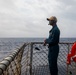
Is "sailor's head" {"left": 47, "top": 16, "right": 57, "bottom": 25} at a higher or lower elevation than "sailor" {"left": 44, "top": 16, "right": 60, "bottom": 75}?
higher

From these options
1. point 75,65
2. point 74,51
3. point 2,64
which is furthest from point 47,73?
point 2,64

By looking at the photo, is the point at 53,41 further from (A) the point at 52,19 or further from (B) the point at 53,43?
(A) the point at 52,19

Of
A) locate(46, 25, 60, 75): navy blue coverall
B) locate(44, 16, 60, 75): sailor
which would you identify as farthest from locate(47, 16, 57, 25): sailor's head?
locate(46, 25, 60, 75): navy blue coverall

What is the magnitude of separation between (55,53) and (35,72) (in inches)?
76.3

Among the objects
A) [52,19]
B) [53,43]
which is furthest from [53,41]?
[52,19]

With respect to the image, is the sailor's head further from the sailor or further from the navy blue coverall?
the navy blue coverall

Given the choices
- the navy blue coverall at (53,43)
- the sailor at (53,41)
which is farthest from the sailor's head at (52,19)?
the navy blue coverall at (53,43)

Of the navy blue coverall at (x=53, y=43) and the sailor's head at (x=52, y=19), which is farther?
the navy blue coverall at (x=53, y=43)

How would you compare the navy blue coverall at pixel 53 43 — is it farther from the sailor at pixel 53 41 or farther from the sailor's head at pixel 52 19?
the sailor's head at pixel 52 19

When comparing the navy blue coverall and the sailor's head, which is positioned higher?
the sailor's head

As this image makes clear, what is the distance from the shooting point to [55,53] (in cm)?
715

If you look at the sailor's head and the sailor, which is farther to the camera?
the sailor

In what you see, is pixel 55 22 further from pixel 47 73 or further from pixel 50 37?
pixel 47 73

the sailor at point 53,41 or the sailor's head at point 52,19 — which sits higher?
Answer: the sailor's head at point 52,19
